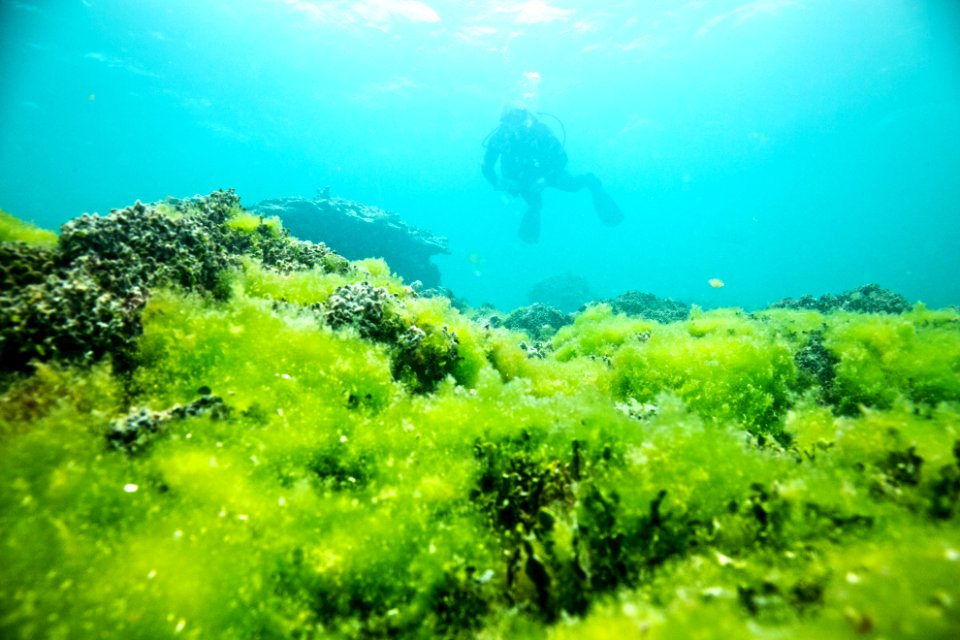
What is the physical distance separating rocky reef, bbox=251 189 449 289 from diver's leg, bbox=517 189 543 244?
9219mm

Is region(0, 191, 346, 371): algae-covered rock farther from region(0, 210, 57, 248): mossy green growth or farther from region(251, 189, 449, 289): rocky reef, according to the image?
region(251, 189, 449, 289): rocky reef

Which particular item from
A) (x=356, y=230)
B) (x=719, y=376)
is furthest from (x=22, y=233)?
(x=356, y=230)

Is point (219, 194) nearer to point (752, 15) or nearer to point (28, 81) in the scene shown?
point (752, 15)

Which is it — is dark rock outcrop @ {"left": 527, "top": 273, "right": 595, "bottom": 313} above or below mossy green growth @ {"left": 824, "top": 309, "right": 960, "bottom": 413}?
A: above

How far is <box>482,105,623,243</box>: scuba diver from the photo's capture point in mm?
31641

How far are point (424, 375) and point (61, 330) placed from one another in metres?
3.68

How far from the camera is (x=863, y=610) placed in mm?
1837

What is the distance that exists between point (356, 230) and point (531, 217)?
53.0 ft

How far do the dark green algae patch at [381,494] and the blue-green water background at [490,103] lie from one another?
8.49 meters

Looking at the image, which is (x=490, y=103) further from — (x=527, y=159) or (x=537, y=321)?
(x=537, y=321)

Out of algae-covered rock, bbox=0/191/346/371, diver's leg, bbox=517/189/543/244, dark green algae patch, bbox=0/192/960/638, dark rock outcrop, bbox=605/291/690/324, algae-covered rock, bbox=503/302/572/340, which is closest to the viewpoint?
dark green algae patch, bbox=0/192/960/638

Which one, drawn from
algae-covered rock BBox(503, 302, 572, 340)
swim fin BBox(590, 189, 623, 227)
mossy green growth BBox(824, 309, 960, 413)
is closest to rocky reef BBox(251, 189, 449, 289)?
algae-covered rock BBox(503, 302, 572, 340)

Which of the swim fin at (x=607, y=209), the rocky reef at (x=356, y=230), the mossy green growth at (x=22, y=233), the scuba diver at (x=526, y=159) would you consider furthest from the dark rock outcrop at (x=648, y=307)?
the mossy green growth at (x=22, y=233)

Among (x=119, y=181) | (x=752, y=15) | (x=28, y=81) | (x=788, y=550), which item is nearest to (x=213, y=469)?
(x=788, y=550)
